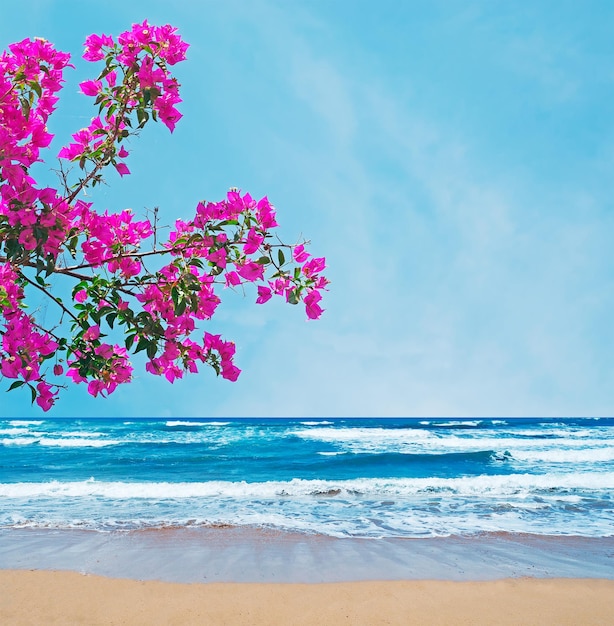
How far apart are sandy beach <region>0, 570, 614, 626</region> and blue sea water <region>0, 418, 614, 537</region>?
229 centimetres

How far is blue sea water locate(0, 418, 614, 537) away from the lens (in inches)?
328

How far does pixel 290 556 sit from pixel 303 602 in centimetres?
148

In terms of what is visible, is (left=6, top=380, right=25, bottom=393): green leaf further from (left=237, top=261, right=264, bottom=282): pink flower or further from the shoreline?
the shoreline

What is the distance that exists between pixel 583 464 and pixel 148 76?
18.4 meters

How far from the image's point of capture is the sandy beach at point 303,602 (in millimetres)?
4508

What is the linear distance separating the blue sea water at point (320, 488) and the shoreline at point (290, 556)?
21.4 inches

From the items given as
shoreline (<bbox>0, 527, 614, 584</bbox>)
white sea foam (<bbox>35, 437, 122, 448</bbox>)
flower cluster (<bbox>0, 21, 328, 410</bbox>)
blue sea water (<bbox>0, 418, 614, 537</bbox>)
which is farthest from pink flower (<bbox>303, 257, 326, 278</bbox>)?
white sea foam (<bbox>35, 437, 122, 448</bbox>)

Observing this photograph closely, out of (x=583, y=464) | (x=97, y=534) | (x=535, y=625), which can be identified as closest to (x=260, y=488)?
(x=97, y=534)

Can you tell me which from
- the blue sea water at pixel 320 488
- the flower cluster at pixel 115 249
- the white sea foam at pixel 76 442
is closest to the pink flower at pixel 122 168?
the flower cluster at pixel 115 249

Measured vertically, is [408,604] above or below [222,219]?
below

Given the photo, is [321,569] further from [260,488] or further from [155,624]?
[260,488]

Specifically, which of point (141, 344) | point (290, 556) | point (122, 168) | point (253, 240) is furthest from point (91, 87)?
point (290, 556)

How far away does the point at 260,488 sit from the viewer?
40.7 feet

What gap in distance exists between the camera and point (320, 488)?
1220 cm
